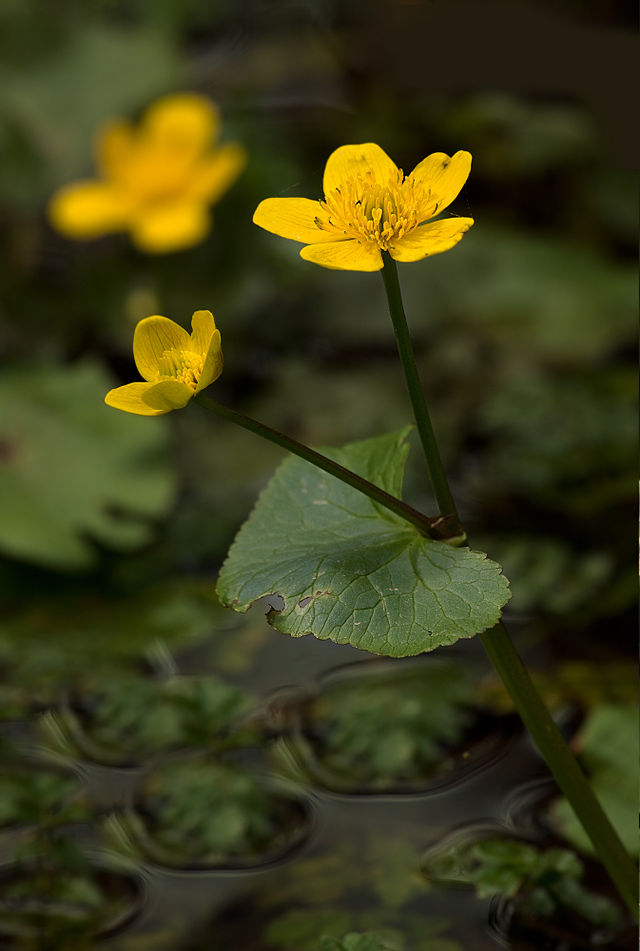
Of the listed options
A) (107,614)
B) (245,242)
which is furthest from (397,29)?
(107,614)

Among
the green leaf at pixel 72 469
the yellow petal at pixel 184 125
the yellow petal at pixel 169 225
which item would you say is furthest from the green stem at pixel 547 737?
the yellow petal at pixel 184 125

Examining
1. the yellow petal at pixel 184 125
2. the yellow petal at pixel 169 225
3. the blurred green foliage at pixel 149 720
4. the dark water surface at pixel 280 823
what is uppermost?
the yellow petal at pixel 184 125

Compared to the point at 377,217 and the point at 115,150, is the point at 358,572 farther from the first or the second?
the point at 115,150

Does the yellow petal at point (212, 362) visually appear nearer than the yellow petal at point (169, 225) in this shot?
Yes

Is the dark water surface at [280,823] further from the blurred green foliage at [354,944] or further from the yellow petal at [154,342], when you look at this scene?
the yellow petal at [154,342]

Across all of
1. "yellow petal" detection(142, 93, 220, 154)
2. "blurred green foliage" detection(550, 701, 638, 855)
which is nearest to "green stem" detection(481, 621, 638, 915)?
"blurred green foliage" detection(550, 701, 638, 855)

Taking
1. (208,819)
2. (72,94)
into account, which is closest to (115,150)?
(72,94)
